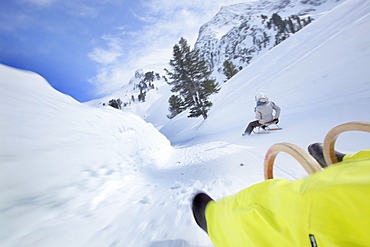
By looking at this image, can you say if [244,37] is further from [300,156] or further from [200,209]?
[200,209]

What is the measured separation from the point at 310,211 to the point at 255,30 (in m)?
86.1

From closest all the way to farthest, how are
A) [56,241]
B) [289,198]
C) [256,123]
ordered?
[289,198] → [56,241] → [256,123]

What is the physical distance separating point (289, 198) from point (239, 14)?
139680 mm

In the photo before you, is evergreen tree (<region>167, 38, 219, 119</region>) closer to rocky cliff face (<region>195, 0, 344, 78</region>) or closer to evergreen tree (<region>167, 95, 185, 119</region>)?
evergreen tree (<region>167, 95, 185, 119</region>)

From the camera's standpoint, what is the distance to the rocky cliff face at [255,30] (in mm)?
55878

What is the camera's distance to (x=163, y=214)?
181cm

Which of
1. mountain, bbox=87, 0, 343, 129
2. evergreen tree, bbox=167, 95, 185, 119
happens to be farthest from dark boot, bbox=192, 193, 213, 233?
mountain, bbox=87, 0, 343, 129

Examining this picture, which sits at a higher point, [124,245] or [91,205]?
[91,205]

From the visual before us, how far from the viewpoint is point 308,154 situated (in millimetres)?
1105

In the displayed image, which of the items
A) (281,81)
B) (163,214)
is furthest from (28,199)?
(281,81)

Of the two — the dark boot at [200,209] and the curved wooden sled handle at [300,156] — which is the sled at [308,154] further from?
the dark boot at [200,209]

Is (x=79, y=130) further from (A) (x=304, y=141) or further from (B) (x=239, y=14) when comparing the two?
(B) (x=239, y=14)

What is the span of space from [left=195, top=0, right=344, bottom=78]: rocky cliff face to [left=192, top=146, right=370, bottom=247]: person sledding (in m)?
54.8

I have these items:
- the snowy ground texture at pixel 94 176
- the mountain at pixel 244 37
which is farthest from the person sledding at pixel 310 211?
the mountain at pixel 244 37
